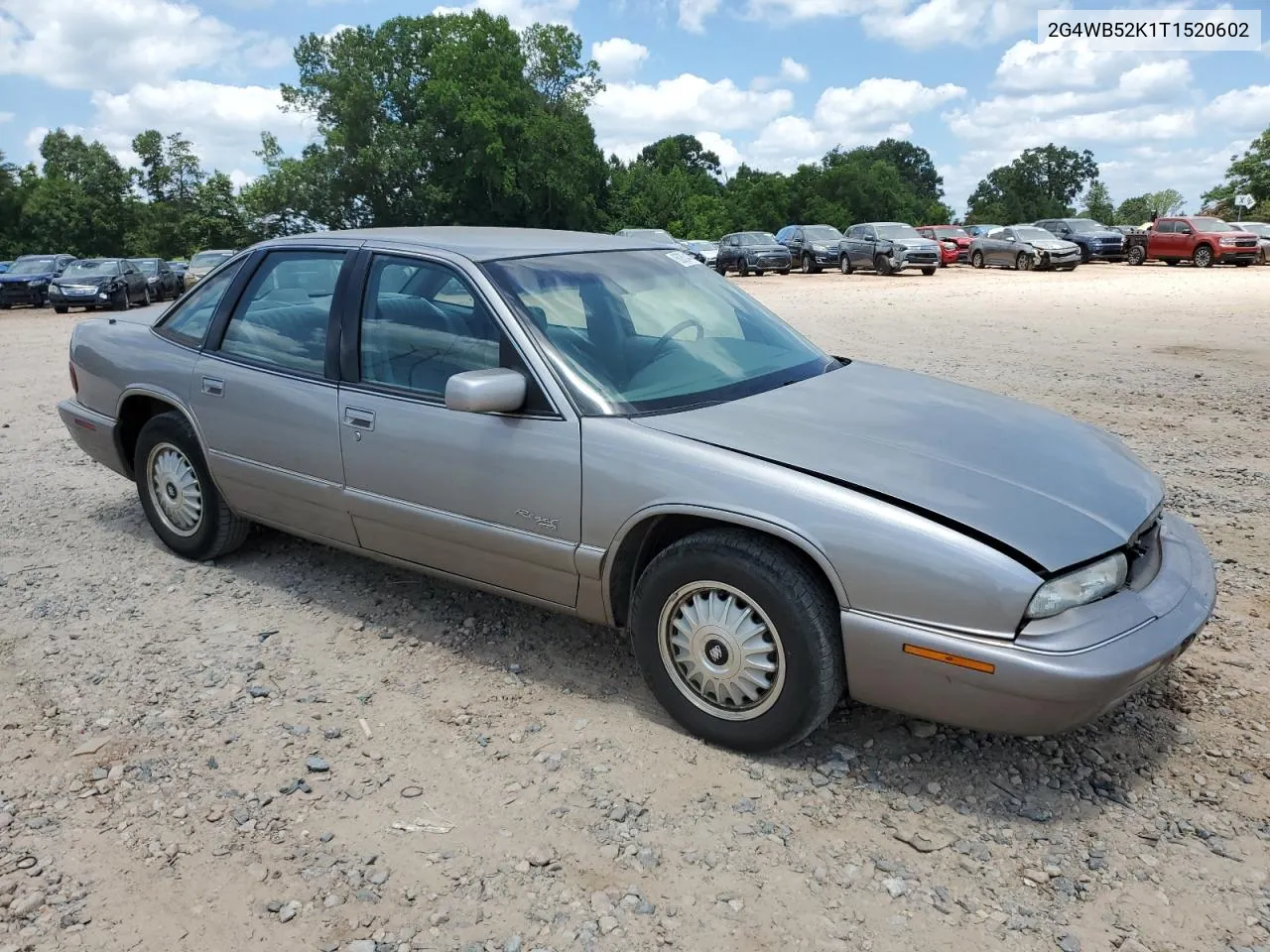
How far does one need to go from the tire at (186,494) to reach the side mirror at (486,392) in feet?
6.29

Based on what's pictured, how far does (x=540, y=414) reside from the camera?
11.3 feet

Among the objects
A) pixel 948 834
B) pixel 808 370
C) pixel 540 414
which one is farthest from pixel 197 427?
pixel 948 834

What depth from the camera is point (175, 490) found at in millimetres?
4902

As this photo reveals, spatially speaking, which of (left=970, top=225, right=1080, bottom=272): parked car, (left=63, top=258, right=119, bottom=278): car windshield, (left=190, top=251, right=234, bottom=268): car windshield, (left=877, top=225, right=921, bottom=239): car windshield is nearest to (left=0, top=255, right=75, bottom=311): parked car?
(left=63, top=258, right=119, bottom=278): car windshield

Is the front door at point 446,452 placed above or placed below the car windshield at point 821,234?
below

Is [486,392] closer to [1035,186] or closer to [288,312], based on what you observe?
[288,312]

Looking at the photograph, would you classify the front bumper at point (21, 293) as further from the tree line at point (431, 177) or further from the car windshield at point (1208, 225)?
the car windshield at point (1208, 225)

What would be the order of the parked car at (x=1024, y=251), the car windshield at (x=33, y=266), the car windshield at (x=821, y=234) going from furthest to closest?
the car windshield at (x=821, y=234) < the parked car at (x=1024, y=251) < the car windshield at (x=33, y=266)

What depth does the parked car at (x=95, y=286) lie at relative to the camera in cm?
2483

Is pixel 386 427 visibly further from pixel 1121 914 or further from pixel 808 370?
pixel 1121 914

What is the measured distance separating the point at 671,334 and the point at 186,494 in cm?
257

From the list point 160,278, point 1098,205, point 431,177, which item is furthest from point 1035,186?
point 160,278

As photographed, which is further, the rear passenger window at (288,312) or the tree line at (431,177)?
the tree line at (431,177)

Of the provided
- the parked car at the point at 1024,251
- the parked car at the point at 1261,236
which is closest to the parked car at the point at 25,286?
the parked car at the point at 1024,251
